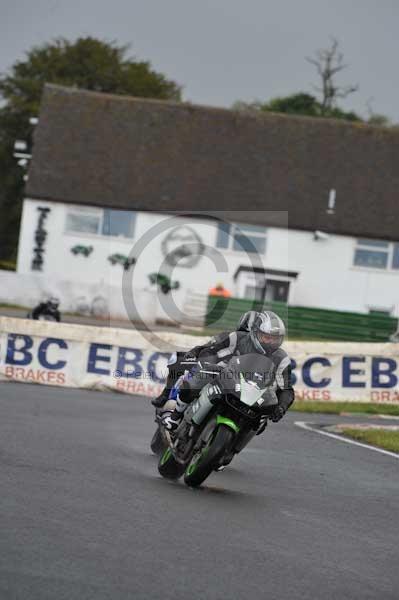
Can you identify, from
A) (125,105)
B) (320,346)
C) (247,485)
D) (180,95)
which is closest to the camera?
(247,485)

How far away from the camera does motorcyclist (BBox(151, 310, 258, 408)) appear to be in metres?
11.5

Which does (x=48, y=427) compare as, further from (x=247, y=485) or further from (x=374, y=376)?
(x=374, y=376)

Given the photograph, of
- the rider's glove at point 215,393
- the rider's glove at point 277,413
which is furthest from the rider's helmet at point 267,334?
the rider's glove at point 215,393

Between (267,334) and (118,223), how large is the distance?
44.1 m

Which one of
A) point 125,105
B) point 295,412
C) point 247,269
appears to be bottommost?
point 295,412

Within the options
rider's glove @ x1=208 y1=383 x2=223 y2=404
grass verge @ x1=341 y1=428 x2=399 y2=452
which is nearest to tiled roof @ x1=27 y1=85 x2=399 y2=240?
grass verge @ x1=341 y1=428 x2=399 y2=452

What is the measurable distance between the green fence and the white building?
3.73 metres

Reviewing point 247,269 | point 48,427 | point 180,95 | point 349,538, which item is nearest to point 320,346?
point 48,427

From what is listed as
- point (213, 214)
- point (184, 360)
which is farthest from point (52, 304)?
point (184, 360)

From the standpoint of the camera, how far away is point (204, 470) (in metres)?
10.5

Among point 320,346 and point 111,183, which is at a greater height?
point 111,183

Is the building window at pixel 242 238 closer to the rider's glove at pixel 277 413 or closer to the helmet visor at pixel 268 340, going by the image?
the helmet visor at pixel 268 340

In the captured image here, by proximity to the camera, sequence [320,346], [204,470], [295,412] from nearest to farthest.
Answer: [204,470] → [295,412] → [320,346]

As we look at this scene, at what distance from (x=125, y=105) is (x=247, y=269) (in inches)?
400
